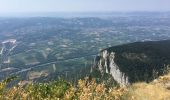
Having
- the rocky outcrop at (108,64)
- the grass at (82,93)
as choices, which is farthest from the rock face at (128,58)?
the grass at (82,93)

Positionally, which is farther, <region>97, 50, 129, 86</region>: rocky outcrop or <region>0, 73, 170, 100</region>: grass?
<region>97, 50, 129, 86</region>: rocky outcrop

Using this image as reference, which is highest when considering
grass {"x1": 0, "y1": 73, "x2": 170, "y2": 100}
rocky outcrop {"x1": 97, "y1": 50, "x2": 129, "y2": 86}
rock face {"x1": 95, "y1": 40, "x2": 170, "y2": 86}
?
grass {"x1": 0, "y1": 73, "x2": 170, "y2": 100}

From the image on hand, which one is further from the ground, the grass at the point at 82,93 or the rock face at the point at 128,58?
the grass at the point at 82,93

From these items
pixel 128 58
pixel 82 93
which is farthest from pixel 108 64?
pixel 82 93

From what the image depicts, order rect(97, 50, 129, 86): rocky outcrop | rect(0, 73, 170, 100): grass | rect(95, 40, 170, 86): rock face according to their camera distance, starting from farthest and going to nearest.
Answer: rect(97, 50, 129, 86): rocky outcrop < rect(95, 40, 170, 86): rock face < rect(0, 73, 170, 100): grass

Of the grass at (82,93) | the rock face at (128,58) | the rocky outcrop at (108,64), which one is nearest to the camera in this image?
the grass at (82,93)

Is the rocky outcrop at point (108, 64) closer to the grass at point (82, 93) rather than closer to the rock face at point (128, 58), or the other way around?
the rock face at point (128, 58)

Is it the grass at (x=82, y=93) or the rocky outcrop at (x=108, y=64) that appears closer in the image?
the grass at (x=82, y=93)

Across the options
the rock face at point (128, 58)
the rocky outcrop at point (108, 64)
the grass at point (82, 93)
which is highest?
the grass at point (82, 93)

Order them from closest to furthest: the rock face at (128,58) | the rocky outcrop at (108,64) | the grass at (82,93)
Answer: the grass at (82,93) → the rock face at (128,58) → the rocky outcrop at (108,64)

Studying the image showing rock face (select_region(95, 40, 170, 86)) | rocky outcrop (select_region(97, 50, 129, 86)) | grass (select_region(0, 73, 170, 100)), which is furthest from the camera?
rocky outcrop (select_region(97, 50, 129, 86))

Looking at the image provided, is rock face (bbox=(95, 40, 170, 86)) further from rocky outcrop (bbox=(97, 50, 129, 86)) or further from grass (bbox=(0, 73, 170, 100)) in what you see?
grass (bbox=(0, 73, 170, 100))

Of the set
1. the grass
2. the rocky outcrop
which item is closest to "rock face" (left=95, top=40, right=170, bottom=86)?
the rocky outcrop
